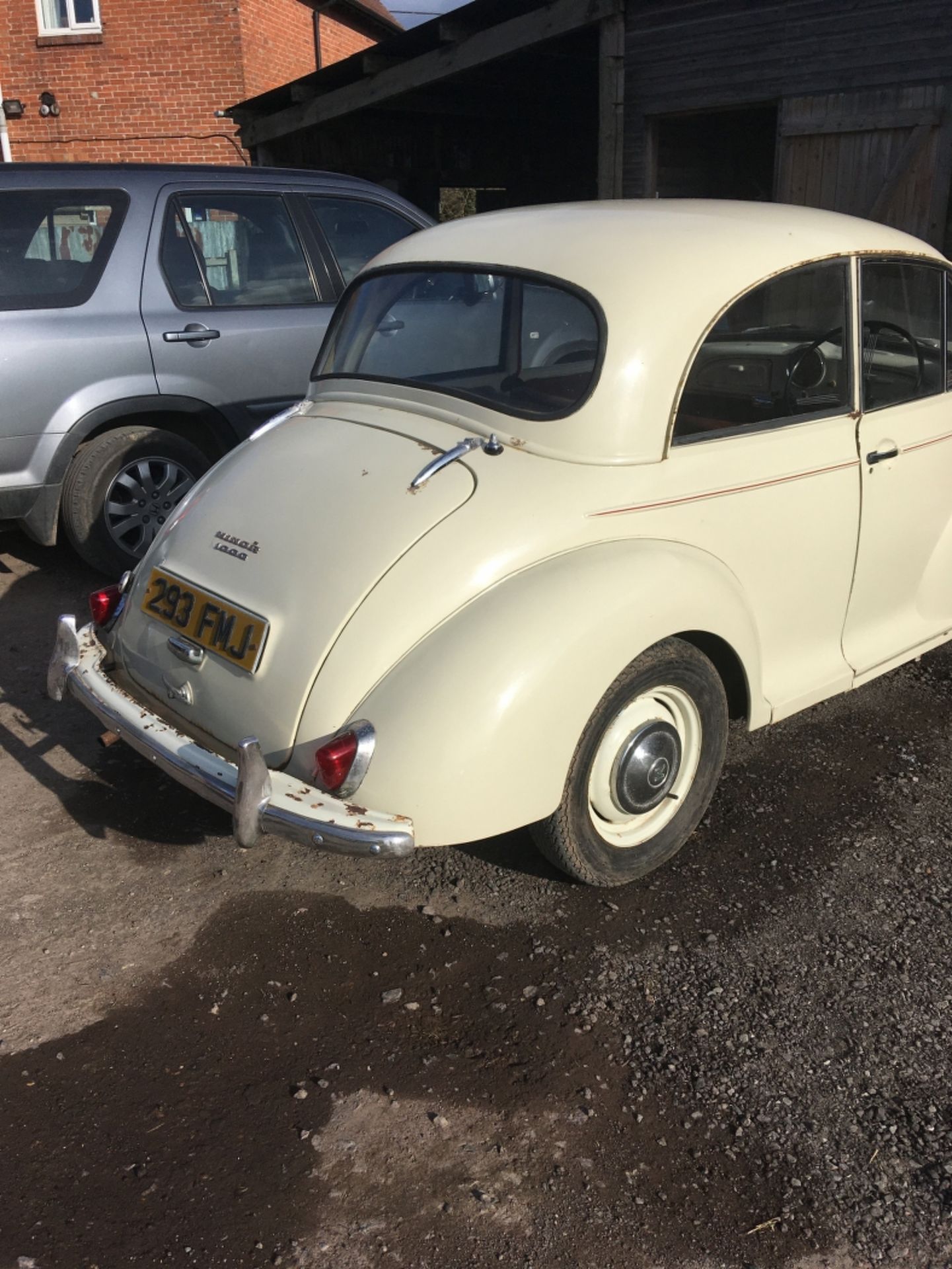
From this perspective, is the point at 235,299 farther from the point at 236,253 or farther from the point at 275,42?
the point at 275,42

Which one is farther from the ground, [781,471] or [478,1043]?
[781,471]

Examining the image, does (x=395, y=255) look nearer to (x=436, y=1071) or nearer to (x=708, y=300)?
(x=708, y=300)

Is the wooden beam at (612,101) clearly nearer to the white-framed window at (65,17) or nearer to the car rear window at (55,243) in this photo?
the car rear window at (55,243)

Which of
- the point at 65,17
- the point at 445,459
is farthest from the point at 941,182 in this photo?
the point at 65,17

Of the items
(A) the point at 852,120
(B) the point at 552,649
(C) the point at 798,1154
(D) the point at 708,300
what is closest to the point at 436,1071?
(C) the point at 798,1154

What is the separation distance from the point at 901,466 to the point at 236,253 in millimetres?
3882

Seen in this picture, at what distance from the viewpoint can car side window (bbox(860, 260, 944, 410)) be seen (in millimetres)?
3623

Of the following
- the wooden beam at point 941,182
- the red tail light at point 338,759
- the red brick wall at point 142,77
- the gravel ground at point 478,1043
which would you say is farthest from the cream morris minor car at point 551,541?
the red brick wall at point 142,77

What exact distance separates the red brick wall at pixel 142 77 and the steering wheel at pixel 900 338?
47.4 ft

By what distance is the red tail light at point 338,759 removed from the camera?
8.41 ft

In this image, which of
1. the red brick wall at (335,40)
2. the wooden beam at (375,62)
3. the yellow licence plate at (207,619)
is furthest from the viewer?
the red brick wall at (335,40)

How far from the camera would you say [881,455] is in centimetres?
359

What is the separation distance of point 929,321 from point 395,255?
204 cm

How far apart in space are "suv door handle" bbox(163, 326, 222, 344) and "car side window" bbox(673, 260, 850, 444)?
3.22m
